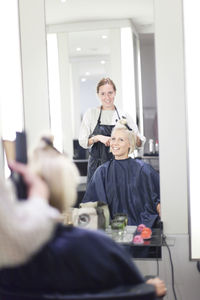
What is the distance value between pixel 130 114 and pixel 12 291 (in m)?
1.65

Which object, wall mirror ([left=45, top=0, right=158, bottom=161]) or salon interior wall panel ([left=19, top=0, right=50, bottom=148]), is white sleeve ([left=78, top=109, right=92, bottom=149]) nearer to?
wall mirror ([left=45, top=0, right=158, bottom=161])

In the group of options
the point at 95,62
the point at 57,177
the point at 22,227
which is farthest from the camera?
the point at 95,62

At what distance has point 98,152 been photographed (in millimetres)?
2865

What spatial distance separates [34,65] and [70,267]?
6.12 ft

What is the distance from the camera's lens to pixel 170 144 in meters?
2.82

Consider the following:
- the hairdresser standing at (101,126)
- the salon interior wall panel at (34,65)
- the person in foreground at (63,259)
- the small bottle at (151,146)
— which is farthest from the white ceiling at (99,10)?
the person in foreground at (63,259)

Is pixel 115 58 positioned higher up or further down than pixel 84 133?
higher up

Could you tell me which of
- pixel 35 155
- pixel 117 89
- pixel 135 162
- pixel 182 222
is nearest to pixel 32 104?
pixel 117 89

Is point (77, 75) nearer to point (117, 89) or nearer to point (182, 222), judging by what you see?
point (117, 89)

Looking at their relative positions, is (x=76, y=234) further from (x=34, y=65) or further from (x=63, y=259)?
(x=34, y=65)

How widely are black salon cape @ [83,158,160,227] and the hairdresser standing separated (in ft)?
0.22

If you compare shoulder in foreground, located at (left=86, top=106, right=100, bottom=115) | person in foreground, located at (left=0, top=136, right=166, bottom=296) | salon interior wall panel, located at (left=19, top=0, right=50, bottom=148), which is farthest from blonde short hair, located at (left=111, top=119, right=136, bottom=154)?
person in foreground, located at (left=0, top=136, right=166, bottom=296)

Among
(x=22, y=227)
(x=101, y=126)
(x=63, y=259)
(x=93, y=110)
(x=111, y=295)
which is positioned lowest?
(x=111, y=295)

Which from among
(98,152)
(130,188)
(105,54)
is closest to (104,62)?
(105,54)
